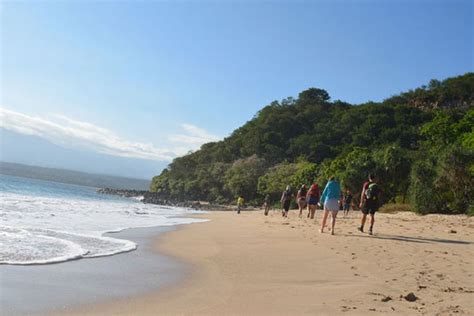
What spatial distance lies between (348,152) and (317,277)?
50.7 meters

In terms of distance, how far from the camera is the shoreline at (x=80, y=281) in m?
4.96

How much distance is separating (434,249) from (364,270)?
3.08 meters

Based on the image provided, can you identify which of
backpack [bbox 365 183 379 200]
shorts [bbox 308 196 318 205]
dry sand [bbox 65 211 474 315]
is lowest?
dry sand [bbox 65 211 474 315]

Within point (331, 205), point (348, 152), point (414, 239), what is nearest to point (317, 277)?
point (414, 239)

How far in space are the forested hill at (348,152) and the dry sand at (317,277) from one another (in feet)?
38.4

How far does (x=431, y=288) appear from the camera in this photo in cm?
589

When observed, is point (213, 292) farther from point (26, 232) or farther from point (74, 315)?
point (26, 232)

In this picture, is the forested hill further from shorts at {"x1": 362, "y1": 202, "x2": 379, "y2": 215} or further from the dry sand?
the dry sand

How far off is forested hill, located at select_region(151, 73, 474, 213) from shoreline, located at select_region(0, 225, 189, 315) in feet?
56.1

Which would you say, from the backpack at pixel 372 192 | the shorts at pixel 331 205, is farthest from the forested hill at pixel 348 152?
the shorts at pixel 331 205

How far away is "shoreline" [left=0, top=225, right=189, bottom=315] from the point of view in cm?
496

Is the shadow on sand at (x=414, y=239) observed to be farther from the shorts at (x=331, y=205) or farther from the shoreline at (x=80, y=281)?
the shoreline at (x=80, y=281)

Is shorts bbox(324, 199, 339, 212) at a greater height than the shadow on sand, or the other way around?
shorts bbox(324, 199, 339, 212)

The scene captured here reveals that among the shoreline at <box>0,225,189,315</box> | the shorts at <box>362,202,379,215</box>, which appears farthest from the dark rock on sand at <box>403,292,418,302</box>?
the shorts at <box>362,202,379,215</box>
